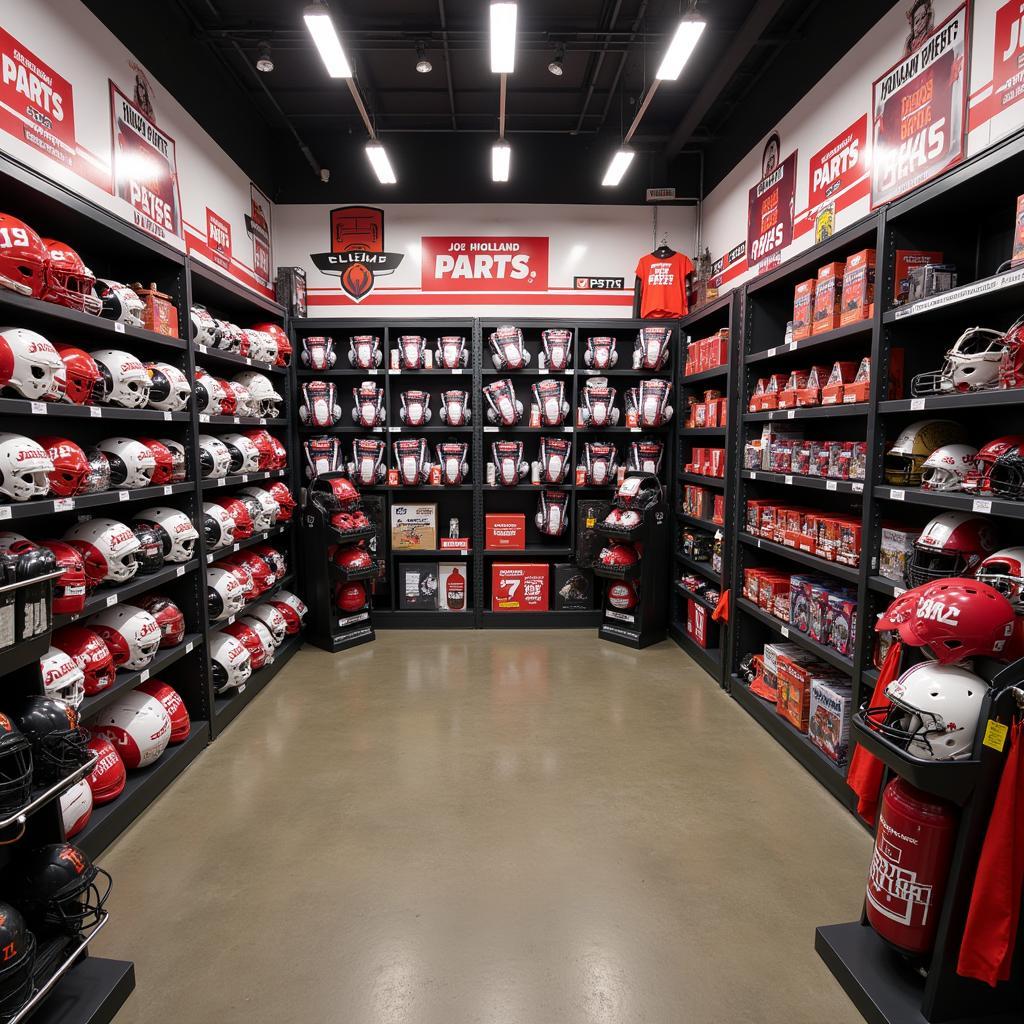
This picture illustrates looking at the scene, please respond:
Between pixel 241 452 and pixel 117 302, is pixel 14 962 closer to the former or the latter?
pixel 117 302

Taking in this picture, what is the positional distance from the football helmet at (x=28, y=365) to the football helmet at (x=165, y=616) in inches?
50.7

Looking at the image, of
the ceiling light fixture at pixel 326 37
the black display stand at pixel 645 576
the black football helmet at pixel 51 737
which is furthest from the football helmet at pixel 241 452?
the black display stand at pixel 645 576

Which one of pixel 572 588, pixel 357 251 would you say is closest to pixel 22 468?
pixel 572 588

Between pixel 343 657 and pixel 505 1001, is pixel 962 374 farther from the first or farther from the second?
pixel 343 657

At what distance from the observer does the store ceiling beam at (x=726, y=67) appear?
4020 mm

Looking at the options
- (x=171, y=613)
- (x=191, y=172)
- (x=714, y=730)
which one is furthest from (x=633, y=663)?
(x=191, y=172)

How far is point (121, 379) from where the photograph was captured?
3.02m

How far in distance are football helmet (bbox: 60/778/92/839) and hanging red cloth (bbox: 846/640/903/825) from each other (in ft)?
9.31

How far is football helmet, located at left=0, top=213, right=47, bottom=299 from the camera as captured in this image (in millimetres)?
2291

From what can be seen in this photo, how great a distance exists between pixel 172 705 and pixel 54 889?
1.60 metres

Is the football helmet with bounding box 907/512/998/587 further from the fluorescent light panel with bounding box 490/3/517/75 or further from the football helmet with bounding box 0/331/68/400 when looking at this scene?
the football helmet with bounding box 0/331/68/400

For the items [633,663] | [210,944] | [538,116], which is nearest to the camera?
[210,944]

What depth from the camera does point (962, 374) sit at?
7.80 feet

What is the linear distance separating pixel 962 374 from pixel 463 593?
444cm
